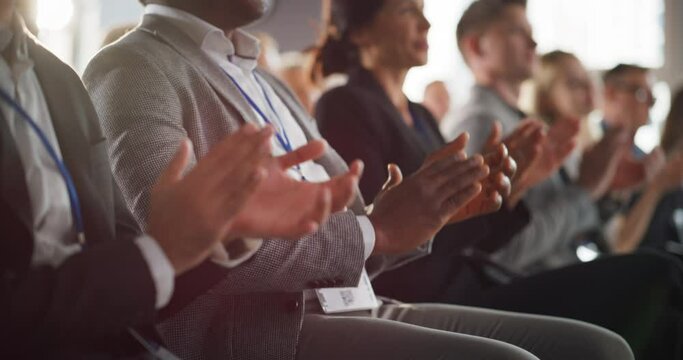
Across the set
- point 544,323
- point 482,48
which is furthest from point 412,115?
point 544,323

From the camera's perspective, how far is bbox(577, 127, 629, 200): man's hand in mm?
2402

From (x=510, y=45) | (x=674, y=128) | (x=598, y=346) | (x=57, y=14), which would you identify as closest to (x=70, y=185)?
(x=598, y=346)

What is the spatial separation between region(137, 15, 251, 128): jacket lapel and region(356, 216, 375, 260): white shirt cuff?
0.74ft

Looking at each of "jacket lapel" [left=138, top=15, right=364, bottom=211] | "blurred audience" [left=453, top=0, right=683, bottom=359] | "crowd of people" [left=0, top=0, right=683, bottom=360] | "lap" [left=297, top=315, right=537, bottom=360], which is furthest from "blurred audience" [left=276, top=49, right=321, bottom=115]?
"lap" [left=297, top=315, right=537, bottom=360]

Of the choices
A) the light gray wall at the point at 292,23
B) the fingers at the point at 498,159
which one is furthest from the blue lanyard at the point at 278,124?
the light gray wall at the point at 292,23

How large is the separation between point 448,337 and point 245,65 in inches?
22.3

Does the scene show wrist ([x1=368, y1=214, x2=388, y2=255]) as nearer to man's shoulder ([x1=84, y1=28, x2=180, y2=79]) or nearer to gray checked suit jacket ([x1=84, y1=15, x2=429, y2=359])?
gray checked suit jacket ([x1=84, y1=15, x2=429, y2=359])

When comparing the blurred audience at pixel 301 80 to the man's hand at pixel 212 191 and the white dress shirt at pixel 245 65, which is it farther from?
the man's hand at pixel 212 191

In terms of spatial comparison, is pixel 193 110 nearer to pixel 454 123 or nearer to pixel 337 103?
pixel 337 103

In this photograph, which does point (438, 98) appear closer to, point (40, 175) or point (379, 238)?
point (379, 238)

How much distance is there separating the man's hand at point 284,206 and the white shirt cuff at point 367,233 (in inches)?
12.5

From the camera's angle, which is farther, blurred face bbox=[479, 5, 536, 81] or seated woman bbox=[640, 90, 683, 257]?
seated woman bbox=[640, 90, 683, 257]

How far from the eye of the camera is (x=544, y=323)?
141cm

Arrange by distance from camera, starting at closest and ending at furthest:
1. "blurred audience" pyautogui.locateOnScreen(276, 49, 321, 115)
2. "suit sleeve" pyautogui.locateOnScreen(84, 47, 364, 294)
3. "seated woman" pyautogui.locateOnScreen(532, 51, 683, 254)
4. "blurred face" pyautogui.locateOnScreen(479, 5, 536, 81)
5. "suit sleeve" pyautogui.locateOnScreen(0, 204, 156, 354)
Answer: "suit sleeve" pyautogui.locateOnScreen(0, 204, 156, 354), "suit sleeve" pyautogui.locateOnScreen(84, 47, 364, 294), "blurred audience" pyautogui.locateOnScreen(276, 49, 321, 115), "blurred face" pyautogui.locateOnScreen(479, 5, 536, 81), "seated woman" pyautogui.locateOnScreen(532, 51, 683, 254)
